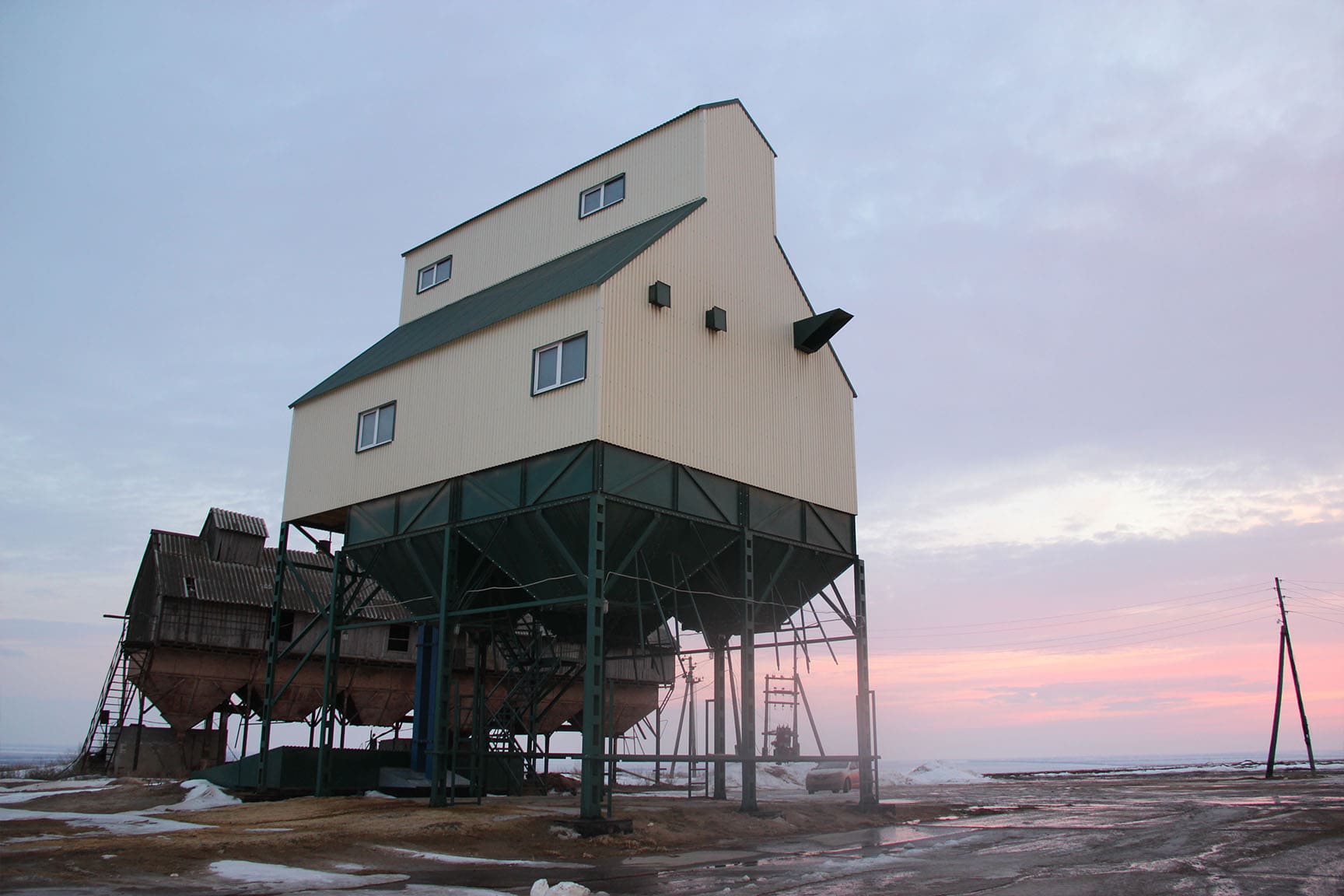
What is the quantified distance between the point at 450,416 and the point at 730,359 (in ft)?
23.5

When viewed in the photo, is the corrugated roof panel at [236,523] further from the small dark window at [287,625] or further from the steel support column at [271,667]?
the steel support column at [271,667]

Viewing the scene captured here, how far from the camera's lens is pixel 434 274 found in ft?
110

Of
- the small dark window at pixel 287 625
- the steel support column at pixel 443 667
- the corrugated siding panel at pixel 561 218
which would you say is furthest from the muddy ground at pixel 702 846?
the small dark window at pixel 287 625

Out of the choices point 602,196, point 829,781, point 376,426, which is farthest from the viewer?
point 829,781

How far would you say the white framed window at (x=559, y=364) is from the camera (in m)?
22.3

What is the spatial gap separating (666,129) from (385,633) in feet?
91.7

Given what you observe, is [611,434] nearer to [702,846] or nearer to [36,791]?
[702,846]

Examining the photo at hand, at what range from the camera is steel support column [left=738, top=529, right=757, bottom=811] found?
2308 centimetres

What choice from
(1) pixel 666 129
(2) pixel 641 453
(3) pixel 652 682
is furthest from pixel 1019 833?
(3) pixel 652 682

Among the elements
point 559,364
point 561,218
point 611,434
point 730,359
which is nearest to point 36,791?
point 559,364

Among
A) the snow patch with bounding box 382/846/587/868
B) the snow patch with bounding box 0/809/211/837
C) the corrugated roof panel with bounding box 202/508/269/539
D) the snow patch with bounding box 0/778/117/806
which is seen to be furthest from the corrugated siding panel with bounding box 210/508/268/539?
the snow patch with bounding box 382/846/587/868

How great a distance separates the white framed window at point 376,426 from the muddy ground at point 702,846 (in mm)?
9177

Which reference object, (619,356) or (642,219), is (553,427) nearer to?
(619,356)

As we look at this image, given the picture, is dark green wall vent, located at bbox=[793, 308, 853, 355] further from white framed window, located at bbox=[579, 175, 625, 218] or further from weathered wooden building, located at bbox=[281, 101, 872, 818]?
white framed window, located at bbox=[579, 175, 625, 218]
